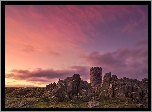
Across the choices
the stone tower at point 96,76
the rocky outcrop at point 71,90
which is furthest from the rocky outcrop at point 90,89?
the stone tower at point 96,76

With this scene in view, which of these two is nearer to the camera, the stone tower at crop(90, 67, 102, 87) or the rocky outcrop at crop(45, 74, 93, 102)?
the rocky outcrop at crop(45, 74, 93, 102)

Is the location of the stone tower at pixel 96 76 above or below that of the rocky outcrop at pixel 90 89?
above

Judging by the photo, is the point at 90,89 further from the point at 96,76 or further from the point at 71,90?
the point at 96,76

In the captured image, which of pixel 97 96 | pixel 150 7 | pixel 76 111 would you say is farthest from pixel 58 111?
pixel 97 96

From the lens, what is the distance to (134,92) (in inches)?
1935

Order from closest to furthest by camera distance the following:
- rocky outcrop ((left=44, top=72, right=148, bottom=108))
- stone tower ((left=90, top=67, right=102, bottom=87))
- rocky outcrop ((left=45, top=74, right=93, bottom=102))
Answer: rocky outcrop ((left=45, top=74, right=93, bottom=102)) < rocky outcrop ((left=44, top=72, right=148, bottom=108)) < stone tower ((left=90, top=67, right=102, bottom=87))

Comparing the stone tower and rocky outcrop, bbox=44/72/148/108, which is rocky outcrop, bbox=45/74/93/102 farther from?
the stone tower

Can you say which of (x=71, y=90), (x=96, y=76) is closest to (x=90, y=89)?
(x=71, y=90)

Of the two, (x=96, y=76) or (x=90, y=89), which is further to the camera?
(x=96, y=76)

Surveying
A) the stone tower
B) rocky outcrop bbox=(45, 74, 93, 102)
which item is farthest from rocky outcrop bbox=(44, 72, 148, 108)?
the stone tower

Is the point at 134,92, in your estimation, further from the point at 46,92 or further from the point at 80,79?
the point at 46,92

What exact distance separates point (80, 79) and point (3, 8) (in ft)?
88.2

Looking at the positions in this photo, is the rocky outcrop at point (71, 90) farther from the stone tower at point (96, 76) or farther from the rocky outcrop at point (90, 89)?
the stone tower at point (96, 76)

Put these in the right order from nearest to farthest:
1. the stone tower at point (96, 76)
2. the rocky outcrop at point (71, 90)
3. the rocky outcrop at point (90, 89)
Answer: the rocky outcrop at point (71, 90), the rocky outcrop at point (90, 89), the stone tower at point (96, 76)
